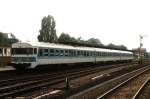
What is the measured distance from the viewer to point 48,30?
327ft

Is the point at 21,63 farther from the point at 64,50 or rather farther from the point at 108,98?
the point at 108,98

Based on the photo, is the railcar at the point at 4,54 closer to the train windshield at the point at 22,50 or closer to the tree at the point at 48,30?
the train windshield at the point at 22,50

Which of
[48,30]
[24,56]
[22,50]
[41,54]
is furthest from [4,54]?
[48,30]

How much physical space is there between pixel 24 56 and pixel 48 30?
71.7 metres

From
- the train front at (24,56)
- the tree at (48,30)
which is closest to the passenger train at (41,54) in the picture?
the train front at (24,56)

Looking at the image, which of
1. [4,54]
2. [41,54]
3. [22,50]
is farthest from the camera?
[4,54]

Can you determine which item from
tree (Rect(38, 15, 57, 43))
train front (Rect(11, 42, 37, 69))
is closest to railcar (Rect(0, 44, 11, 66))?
train front (Rect(11, 42, 37, 69))

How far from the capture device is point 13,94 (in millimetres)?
14891

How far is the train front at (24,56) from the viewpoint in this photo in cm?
2762

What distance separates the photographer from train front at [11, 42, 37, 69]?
27625 millimetres

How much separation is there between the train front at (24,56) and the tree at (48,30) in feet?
225

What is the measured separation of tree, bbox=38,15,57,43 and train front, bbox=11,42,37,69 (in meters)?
68.5

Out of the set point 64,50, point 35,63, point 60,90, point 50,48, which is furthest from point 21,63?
point 60,90

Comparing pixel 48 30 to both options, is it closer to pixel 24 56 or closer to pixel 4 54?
pixel 4 54
